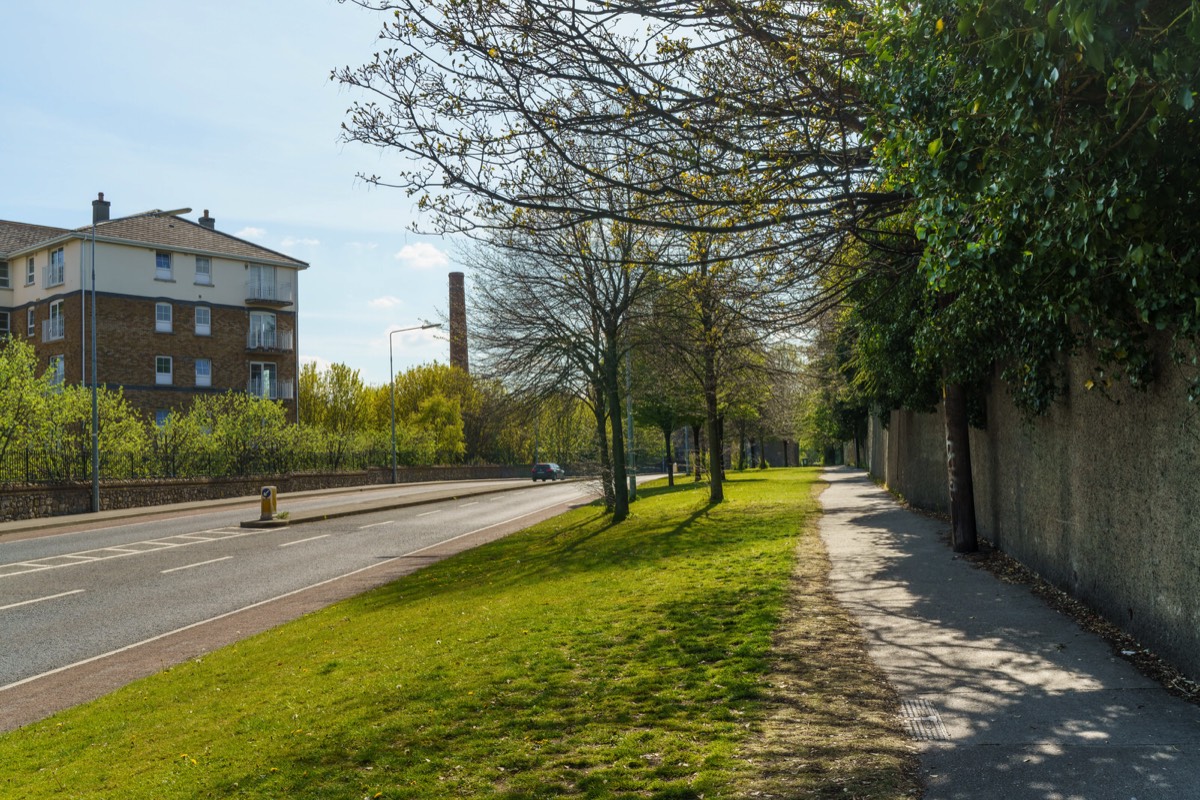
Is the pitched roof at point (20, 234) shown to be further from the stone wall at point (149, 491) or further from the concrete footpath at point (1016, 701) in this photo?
the concrete footpath at point (1016, 701)

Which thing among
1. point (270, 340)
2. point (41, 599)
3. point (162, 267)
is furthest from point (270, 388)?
point (41, 599)

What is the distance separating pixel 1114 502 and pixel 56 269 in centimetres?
5323

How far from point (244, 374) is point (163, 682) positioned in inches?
1930

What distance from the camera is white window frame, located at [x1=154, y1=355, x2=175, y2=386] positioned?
50.8m

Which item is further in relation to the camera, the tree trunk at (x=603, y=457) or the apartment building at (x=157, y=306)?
the apartment building at (x=157, y=306)

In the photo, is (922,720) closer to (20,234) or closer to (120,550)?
(120,550)

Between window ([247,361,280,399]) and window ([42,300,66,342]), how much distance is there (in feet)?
32.2

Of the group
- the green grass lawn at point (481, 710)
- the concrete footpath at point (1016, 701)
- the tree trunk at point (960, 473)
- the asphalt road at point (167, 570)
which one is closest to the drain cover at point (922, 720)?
the concrete footpath at point (1016, 701)

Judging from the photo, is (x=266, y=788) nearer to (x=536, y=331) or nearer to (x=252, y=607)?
(x=252, y=607)

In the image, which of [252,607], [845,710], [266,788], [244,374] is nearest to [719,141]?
[845,710]

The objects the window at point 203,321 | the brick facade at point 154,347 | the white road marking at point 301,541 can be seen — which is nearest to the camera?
the white road marking at point 301,541

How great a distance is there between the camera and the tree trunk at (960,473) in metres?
13.3

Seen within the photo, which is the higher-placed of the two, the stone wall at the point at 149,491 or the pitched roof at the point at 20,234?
the pitched roof at the point at 20,234

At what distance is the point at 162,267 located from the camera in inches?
2013
